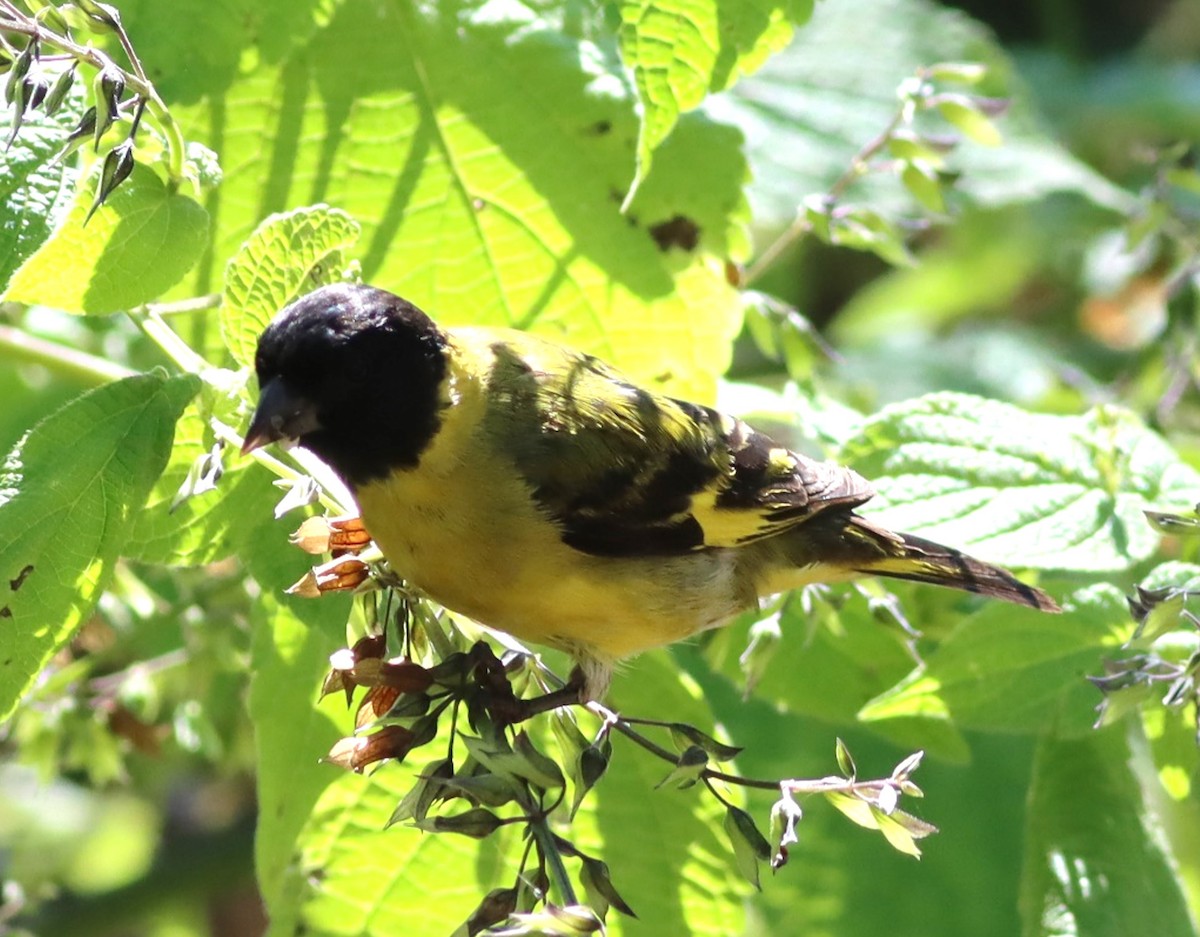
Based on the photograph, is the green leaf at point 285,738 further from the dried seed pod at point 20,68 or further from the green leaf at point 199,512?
the dried seed pod at point 20,68

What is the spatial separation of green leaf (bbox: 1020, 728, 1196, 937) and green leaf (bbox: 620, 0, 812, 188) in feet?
3.54

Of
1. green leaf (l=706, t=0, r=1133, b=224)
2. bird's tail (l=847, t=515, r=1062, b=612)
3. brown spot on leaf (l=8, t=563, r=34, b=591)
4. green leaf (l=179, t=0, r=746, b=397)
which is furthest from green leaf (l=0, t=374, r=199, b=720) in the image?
green leaf (l=706, t=0, r=1133, b=224)

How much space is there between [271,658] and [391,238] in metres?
0.67

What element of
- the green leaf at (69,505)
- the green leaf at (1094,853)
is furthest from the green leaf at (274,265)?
the green leaf at (1094,853)

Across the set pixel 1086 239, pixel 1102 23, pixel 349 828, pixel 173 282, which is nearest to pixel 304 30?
pixel 173 282

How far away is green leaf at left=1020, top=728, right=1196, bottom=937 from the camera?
204 centimetres

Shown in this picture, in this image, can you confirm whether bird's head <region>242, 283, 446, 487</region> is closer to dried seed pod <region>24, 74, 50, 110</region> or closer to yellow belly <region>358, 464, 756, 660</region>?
yellow belly <region>358, 464, 756, 660</region>

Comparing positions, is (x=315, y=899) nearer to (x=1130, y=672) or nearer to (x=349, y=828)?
(x=349, y=828)

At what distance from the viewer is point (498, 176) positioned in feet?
7.41

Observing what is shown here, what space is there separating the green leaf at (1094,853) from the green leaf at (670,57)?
1078 millimetres

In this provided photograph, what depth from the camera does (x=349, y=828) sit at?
7.02 ft

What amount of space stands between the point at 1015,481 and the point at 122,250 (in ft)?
4.29

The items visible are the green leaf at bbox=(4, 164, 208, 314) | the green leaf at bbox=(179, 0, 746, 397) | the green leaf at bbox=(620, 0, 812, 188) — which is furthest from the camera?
the green leaf at bbox=(179, 0, 746, 397)

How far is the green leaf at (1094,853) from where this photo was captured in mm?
2041
